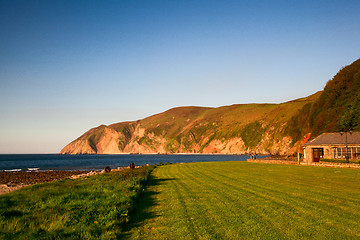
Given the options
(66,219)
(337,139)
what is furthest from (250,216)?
(337,139)

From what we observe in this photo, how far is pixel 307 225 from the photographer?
9219 mm

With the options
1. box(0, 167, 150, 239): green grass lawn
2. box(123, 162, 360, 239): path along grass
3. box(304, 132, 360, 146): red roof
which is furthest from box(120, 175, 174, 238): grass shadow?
box(304, 132, 360, 146): red roof

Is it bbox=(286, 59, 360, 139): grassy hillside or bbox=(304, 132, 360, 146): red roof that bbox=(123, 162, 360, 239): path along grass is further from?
bbox=(286, 59, 360, 139): grassy hillside

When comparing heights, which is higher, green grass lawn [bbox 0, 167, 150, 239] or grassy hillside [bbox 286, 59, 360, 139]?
grassy hillside [bbox 286, 59, 360, 139]

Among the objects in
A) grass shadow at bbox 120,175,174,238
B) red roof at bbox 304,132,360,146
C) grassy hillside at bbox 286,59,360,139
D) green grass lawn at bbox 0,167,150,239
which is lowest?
grass shadow at bbox 120,175,174,238

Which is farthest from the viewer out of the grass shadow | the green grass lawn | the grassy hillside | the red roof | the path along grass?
the grassy hillside

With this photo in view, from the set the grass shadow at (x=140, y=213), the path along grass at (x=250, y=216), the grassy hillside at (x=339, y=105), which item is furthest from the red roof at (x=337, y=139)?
the grass shadow at (x=140, y=213)

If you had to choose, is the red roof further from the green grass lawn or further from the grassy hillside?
the green grass lawn

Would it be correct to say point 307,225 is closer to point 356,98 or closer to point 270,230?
point 270,230

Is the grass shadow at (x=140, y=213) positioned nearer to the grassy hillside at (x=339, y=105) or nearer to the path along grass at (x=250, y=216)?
the path along grass at (x=250, y=216)

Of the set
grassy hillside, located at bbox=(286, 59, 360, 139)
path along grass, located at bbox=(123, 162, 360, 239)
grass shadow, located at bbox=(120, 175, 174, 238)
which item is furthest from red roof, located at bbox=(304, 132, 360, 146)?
grass shadow, located at bbox=(120, 175, 174, 238)

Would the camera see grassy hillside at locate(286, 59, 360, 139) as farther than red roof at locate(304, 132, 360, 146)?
Yes

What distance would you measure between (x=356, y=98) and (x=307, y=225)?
6736 cm

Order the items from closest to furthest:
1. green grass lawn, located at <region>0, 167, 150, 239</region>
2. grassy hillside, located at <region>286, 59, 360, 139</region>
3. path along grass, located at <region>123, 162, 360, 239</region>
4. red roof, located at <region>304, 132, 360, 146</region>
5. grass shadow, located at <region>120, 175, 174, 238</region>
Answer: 1. green grass lawn, located at <region>0, 167, 150, 239</region>
2. path along grass, located at <region>123, 162, 360, 239</region>
3. grass shadow, located at <region>120, 175, 174, 238</region>
4. red roof, located at <region>304, 132, 360, 146</region>
5. grassy hillside, located at <region>286, 59, 360, 139</region>
